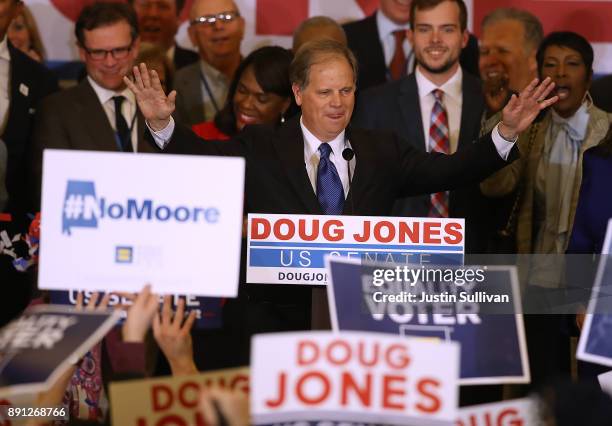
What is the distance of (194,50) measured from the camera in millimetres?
6391

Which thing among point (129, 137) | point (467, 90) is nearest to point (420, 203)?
point (467, 90)

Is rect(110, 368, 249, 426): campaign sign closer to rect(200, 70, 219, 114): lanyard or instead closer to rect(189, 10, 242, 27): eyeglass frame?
rect(200, 70, 219, 114): lanyard

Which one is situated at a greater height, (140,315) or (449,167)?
(449,167)

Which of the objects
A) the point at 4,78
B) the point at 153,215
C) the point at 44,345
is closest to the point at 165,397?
the point at 44,345

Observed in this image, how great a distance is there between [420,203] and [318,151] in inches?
35.5

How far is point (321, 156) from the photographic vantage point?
429 cm

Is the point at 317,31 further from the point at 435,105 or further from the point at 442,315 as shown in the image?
the point at 442,315

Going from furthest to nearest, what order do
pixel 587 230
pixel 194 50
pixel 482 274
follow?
pixel 194 50 < pixel 587 230 < pixel 482 274

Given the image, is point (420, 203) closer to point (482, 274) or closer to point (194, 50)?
point (482, 274)

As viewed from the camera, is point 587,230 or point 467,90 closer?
point 587,230

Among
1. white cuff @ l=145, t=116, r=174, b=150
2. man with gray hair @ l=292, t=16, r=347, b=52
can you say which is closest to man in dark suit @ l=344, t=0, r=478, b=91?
man with gray hair @ l=292, t=16, r=347, b=52

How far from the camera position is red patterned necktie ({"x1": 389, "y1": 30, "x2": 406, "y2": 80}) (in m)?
5.97

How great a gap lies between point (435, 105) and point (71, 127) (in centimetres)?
155

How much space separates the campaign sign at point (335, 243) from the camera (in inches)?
152
